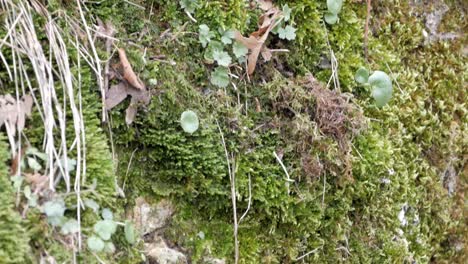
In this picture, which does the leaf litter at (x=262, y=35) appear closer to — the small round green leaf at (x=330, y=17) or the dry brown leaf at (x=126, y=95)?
the small round green leaf at (x=330, y=17)

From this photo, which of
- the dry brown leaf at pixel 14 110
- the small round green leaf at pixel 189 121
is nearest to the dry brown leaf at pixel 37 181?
the dry brown leaf at pixel 14 110

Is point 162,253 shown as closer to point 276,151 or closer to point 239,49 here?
point 276,151

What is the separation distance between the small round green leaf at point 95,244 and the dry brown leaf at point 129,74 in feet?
1.75

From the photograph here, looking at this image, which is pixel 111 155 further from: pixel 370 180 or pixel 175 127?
pixel 370 180

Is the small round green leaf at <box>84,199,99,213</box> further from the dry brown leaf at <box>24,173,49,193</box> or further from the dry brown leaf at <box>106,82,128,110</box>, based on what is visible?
the dry brown leaf at <box>106,82,128,110</box>

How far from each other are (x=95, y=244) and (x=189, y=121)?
53 centimetres

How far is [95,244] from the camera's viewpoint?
1.49m

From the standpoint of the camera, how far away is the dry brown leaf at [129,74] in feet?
5.94

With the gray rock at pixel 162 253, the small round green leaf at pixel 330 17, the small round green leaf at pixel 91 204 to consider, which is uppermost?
the small round green leaf at pixel 330 17

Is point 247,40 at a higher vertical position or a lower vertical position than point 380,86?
higher

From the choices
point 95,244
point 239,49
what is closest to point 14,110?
point 95,244

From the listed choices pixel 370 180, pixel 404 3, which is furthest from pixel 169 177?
pixel 404 3

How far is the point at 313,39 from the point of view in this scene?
2.26 m

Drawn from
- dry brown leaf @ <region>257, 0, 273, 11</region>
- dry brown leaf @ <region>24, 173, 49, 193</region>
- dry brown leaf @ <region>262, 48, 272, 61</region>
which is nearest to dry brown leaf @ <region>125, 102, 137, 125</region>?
dry brown leaf @ <region>24, 173, 49, 193</region>
